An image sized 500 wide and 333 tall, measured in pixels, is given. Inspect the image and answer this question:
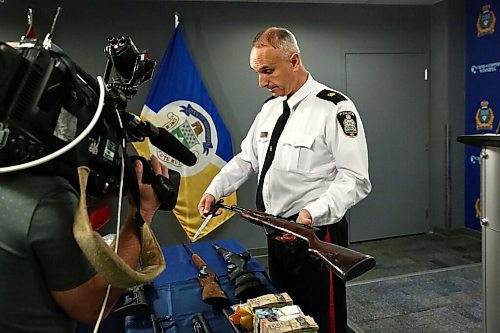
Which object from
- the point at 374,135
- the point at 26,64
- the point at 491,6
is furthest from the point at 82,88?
the point at 491,6

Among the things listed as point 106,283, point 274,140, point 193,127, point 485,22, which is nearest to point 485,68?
point 485,22

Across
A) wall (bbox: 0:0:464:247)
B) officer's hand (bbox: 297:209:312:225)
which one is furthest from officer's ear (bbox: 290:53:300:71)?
wall (bbox: 0:0:464:247)

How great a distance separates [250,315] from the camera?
4.34 ft

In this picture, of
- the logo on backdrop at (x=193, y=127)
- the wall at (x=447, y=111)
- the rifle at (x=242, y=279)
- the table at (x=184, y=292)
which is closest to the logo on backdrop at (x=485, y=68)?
the wall at (x=447, y=111)

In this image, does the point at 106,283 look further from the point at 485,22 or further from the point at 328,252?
the point at 485,22

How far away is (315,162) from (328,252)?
1.90ft

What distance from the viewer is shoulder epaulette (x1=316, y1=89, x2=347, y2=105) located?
1.96m

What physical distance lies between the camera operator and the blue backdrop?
433cm

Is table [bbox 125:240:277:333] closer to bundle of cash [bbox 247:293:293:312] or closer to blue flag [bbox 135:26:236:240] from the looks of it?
bundle of cash [bbox 247:293:293:312]

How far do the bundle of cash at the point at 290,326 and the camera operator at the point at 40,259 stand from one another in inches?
20.3

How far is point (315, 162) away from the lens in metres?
1.93

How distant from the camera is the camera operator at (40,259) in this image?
746 mm

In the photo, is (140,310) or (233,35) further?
(233,35)

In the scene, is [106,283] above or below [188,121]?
below
